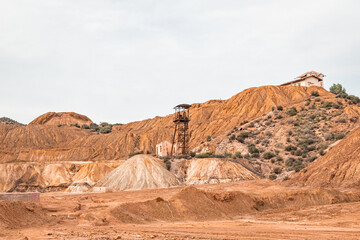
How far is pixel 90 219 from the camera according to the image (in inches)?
865

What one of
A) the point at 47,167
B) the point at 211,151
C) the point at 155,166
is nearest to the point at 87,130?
the point at 47,167

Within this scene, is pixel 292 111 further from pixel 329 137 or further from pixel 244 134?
pixel 329 137

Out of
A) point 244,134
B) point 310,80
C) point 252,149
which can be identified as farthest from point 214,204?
point 310,80

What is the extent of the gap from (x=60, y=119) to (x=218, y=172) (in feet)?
297

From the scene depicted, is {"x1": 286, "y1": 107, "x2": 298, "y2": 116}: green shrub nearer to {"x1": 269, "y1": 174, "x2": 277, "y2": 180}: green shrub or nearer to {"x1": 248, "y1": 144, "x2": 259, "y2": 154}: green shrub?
{"x1": 248, "y1": 144, "x2": 259, "y2": 154}: green shrub

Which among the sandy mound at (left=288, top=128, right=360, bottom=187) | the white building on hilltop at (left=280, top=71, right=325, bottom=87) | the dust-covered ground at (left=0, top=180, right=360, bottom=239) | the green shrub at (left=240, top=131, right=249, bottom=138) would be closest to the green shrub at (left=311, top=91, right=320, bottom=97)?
the white building on hilltop at (left=280, top=71, right=325, bottom=87)

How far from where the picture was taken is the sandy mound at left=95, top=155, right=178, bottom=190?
155 feet

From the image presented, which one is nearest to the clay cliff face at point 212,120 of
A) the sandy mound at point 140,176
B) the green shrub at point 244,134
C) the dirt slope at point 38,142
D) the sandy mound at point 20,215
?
the dirt slope at point 38,142

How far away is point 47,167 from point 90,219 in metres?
43.8

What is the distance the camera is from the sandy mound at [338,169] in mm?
32969

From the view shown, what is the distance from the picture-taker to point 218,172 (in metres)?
48.6

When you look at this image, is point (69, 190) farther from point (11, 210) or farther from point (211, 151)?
point (11, 210)

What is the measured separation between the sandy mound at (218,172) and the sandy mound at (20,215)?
28003 millimetres

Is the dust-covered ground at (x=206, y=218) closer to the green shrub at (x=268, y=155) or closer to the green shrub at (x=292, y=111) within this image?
the green shrub at (x=268, y=155)
